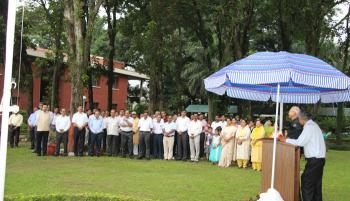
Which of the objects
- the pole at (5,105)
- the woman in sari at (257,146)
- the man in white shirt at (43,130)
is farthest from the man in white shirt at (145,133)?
the pole at (5,105)

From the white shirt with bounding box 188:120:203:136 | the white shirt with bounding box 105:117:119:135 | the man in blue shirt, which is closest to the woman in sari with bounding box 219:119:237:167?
the white shirt with bounding box 188:120:203:136

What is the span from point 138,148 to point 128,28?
12.4 metres

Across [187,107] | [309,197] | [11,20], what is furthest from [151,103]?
[187,107]

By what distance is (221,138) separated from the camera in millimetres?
17375

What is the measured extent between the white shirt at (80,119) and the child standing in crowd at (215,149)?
15.2 ft

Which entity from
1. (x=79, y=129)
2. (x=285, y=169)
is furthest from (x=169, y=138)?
(x=285, y=169)

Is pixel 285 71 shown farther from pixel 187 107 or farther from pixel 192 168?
pixel 187 107

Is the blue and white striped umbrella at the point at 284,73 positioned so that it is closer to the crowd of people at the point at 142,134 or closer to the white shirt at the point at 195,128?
the crowd of people at the point at 142,134

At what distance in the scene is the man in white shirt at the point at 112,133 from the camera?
61.6 ft

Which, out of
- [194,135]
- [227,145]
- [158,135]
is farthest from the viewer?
[158,135]

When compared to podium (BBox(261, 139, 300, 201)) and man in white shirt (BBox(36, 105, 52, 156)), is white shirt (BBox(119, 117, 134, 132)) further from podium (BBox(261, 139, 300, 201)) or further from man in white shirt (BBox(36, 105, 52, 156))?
podium (BBox(261, 139, 300, 201))

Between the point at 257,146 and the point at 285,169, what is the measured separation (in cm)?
789

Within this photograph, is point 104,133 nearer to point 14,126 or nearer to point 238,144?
point 14,126

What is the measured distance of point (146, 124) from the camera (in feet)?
60.4
